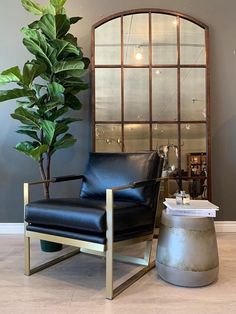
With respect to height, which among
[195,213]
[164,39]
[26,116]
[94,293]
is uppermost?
[164,39]

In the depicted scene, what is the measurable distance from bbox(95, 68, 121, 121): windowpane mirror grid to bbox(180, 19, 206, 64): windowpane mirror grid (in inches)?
25.5

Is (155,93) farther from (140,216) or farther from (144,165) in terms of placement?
(140,216)

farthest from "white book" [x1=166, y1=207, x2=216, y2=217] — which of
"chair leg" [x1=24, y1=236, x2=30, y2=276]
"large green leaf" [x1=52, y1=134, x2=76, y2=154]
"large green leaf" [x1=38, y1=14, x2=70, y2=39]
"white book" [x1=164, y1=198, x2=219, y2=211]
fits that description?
"large green leaf" [x1=38, y1=14, x2=70, y2=39]

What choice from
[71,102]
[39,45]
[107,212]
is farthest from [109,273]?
[39,45]

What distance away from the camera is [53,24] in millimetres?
2324

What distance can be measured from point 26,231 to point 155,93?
1725mm

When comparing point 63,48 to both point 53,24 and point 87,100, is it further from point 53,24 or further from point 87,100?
point 87,100

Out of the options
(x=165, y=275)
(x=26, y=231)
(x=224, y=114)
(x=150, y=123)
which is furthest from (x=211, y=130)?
(x=26, y=231)

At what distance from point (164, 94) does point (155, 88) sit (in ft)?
0.34

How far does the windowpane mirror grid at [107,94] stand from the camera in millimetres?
2924

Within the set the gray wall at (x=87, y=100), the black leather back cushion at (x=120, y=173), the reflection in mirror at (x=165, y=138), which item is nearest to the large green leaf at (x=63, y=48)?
the gray wall at (x=87, y=100)

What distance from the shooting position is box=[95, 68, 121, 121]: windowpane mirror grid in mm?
2924

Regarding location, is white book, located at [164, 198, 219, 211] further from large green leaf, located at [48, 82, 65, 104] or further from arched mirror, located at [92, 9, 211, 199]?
large green leaf, located at [48, 82, 65, 104]

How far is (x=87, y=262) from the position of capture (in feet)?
7.29
